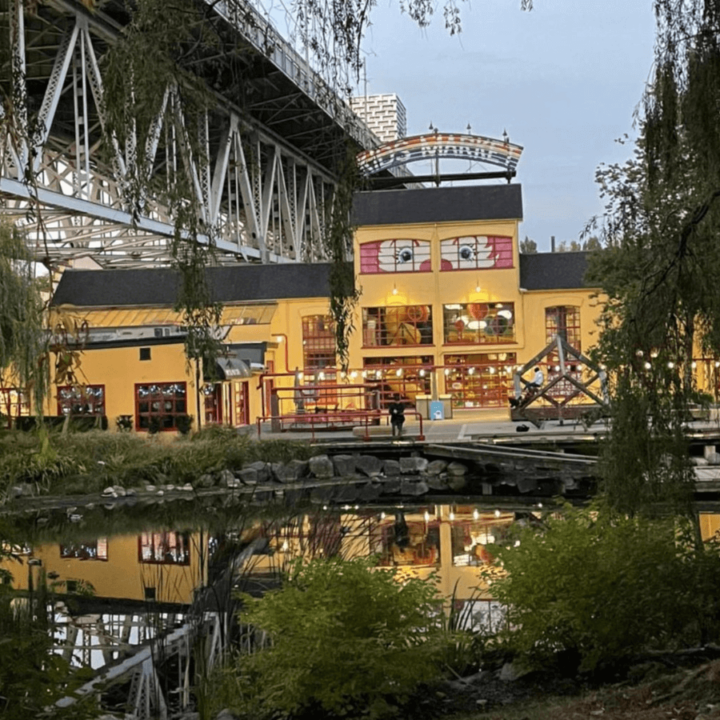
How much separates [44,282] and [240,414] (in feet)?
24.8

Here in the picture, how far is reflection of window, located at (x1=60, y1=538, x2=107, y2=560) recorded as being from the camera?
17.7m

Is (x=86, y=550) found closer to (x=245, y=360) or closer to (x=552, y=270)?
(x=245, y=360)

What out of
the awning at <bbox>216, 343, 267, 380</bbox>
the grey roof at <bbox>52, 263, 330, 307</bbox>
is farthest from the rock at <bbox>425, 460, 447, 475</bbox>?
the grey roof at <bbox>52, 263, 330, 307</bbox>

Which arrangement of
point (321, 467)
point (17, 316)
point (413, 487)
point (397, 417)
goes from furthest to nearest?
point (397, 417)
point (321, 467)
point (413, 487)
point (17, 316)

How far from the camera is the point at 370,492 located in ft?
83.2

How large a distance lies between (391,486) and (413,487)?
62 centimetres

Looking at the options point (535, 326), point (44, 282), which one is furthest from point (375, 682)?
point (535, 326)

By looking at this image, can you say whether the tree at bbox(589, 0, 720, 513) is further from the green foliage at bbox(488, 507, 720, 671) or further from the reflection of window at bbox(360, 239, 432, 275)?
the reflection of window at bbox(360, 239, 432, 275)

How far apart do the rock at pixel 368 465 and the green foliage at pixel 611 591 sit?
18.6 meters

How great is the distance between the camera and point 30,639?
564cm

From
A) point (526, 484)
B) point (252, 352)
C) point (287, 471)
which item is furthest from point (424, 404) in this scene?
point (526, 484)

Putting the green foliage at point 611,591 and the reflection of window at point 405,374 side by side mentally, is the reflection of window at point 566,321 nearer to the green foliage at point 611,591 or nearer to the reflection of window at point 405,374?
the reflection of window at point 405,374

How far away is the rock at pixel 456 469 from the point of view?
26875 millimetres

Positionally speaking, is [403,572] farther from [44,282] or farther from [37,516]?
[44,282]
